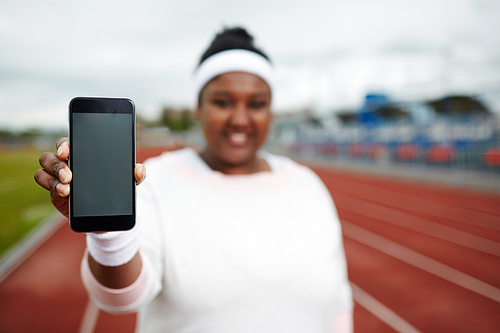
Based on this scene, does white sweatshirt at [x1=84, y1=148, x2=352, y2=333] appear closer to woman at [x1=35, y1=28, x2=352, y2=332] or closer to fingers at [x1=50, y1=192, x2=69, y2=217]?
woman at [x1=35, y1=28, x2=352, y2=332]

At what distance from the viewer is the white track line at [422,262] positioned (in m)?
4.05

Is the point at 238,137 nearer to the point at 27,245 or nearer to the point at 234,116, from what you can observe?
the point at 234,116

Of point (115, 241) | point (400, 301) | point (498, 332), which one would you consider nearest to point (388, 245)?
point (400, 301)

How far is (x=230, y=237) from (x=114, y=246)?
39 centimetres

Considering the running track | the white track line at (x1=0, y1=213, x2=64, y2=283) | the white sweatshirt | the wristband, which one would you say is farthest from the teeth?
the white track line at (x1=0, y1=213, x2=64, y2=283)

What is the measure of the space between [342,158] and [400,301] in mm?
14198

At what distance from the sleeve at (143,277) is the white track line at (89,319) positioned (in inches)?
123

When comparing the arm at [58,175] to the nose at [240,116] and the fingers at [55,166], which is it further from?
the nose at [240,116]

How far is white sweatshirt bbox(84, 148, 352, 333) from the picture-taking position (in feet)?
3.23

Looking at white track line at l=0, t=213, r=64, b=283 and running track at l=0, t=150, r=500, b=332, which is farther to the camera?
white track line at l=0, t=213, r=64, b=283

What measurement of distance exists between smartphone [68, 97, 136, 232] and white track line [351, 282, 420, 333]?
3.37 metres

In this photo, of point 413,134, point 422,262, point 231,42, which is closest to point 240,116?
point 231,42

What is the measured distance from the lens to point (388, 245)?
5.50 meters

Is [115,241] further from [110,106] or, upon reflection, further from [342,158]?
[342,158]
